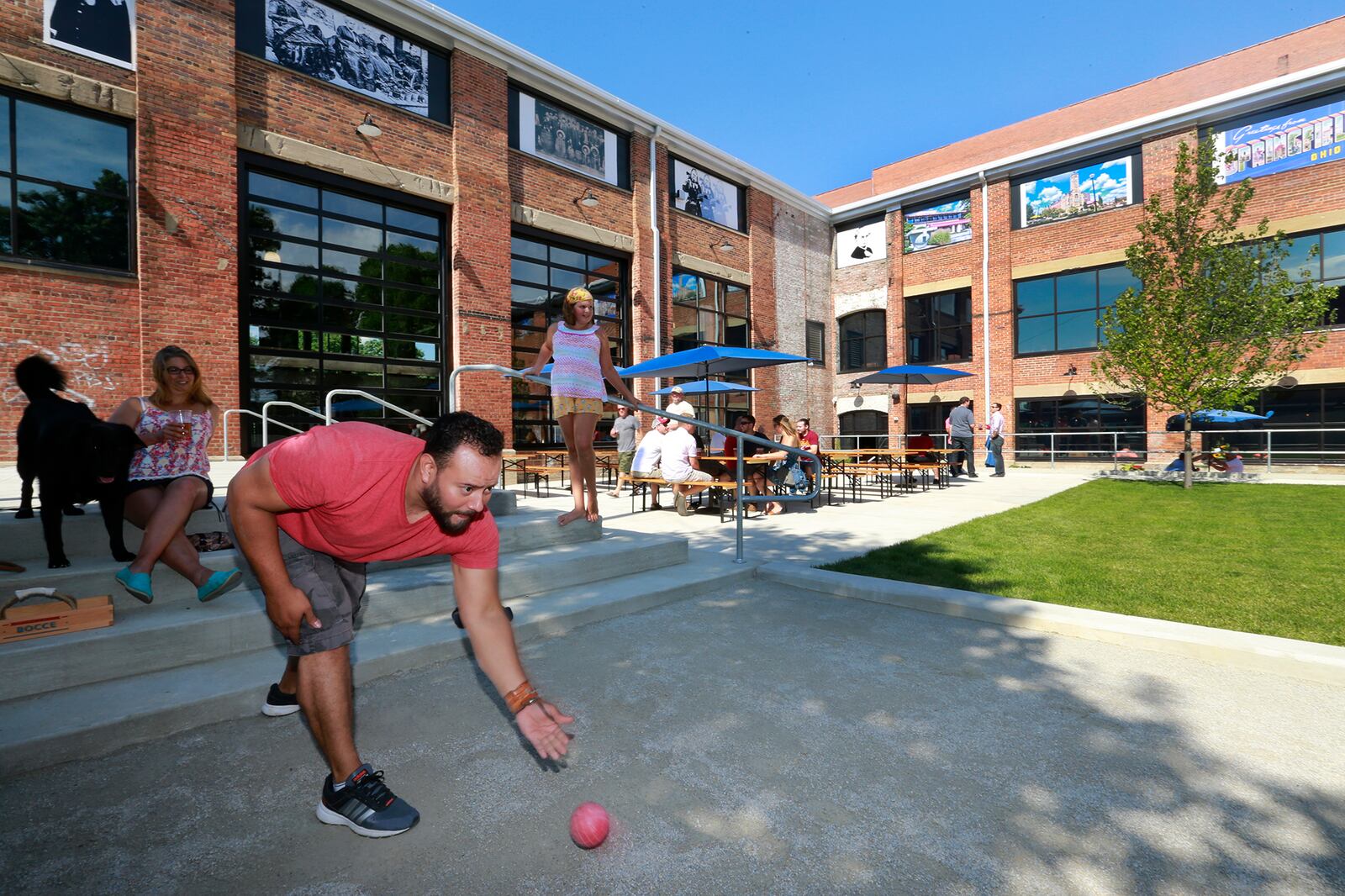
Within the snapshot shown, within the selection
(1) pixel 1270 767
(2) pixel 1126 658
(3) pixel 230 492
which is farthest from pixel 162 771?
(2) pixel 1126 658

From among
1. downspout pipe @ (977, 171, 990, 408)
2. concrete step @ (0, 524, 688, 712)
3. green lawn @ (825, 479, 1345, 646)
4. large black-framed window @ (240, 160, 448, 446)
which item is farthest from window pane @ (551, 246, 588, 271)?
downspout pipe @ (977, 171, 990, 408)

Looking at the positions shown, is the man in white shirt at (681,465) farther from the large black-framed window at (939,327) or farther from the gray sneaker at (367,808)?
the large black-framed window at (939,327)

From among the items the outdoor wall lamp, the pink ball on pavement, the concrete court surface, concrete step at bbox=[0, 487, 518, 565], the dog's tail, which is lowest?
the concrete court surface

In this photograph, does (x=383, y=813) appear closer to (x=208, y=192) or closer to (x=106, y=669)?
(x=106, y=669)

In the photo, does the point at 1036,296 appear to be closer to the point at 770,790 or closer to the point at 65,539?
the point at 770,790

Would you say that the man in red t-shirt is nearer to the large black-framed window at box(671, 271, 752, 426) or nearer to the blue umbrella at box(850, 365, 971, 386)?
Result: the blue umbrella at box(850, 365, 971, 386)

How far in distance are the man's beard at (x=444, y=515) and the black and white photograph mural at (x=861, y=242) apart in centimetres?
2437

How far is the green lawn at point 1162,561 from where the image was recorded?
4164 mm

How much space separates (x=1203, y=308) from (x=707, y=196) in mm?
12675

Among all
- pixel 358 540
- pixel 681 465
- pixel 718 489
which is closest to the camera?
pixel 358 540

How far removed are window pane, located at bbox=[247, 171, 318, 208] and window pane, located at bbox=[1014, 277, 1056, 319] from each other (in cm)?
2014

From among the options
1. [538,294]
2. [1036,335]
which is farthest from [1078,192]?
[538,294]

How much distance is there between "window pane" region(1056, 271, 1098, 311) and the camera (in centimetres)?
1931

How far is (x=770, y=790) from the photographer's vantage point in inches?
87.4
